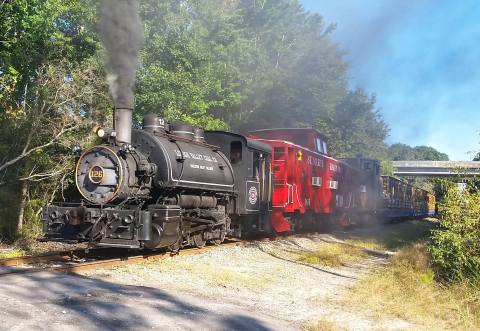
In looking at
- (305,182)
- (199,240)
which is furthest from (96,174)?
(305,182)

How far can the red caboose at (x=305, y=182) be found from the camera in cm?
1641

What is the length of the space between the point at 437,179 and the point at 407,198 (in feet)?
100

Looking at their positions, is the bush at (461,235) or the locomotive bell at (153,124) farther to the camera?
the locomotive bell at (153,124)

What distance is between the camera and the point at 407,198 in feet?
132

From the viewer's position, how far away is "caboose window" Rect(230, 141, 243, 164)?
14141 mm

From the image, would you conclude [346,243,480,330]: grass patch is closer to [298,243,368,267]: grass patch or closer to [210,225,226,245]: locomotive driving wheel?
[298,243,368,267]: grass patch

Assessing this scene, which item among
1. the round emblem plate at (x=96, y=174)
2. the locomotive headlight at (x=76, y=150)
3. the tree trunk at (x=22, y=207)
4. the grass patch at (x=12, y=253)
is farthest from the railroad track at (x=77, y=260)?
→ the tree trunk at (x=22, y=207)

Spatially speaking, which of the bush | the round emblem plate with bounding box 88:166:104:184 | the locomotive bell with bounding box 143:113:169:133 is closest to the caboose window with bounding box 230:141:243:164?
the locomotive bell with bounding box 143:113:169:133

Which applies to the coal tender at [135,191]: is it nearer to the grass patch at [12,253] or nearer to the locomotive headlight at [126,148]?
the locomotive headlight at [126,148]

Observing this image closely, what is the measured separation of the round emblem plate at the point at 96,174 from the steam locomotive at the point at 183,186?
0.05 feet

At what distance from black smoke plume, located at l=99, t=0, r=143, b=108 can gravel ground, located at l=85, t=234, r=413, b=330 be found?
159 inches

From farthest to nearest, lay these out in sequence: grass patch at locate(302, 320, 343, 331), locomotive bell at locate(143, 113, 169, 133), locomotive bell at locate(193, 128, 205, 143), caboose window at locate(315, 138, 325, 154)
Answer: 1. caboose window at locate(315, 138, 325, 154)
2. locomotive bell at locate(193, 128, 205, 143)
3. locomotive bell at locate(143, 113, 169, 133)
4. grass patch at locate(302, 320, 343, 331)

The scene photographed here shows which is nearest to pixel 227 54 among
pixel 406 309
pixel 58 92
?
pixel 58 92

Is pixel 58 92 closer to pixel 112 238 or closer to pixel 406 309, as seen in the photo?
pixel 112 238
